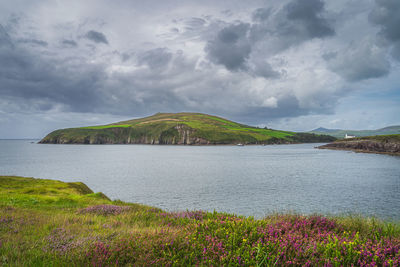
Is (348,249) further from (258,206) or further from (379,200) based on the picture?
(379,200)

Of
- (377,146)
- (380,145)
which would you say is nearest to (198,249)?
(380,145)

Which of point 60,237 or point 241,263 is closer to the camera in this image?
point 241,263

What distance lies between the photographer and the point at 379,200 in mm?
32219

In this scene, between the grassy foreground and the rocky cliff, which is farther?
the rocky cliff

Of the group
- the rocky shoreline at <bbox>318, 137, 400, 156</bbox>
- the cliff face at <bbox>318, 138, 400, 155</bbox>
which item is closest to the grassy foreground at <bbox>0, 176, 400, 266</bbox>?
the rocky shoreline at <bbox>318, 137, 400, 156</bbox>

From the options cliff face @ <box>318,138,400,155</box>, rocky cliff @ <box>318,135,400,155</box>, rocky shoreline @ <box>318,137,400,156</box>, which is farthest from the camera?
cliff face @ <box>318,138,400,155</box>

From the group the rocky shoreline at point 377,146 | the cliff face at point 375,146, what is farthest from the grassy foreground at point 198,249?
the cliff face at point 375,146

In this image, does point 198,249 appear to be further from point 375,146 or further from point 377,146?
point 375,146

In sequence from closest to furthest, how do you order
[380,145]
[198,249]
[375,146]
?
[198,249] < [380,145] < [375,146]

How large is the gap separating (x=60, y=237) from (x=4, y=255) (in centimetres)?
165

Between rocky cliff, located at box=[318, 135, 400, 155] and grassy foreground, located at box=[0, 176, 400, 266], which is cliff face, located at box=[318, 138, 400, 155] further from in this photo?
grassy foreground, located at box=[0, 176, 400, 266]

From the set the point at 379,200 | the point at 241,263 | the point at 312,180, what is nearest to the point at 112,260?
the point at 241,263

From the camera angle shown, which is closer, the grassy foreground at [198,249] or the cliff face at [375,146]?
the grassy foreground at [198,249]

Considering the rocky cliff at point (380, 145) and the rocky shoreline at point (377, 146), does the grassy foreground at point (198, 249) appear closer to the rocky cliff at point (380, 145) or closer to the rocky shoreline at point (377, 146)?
the rocky shoreline at point (377, 146)
